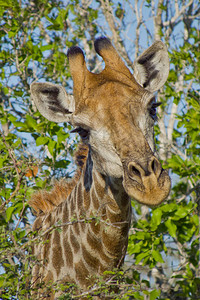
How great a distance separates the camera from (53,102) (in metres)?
5.11

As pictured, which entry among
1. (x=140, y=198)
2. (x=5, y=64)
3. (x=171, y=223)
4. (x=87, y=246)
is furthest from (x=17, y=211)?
(x=5, y=64)

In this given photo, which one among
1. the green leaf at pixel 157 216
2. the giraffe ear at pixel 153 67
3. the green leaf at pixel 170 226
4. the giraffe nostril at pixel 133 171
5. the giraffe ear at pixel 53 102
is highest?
the giraffe ear at pixel 153 67

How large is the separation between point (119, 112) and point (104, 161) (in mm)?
545

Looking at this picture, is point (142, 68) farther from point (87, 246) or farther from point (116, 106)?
point (87, 246)

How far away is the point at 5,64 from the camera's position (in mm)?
8484

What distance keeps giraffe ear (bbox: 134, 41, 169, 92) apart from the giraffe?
0.5 inches

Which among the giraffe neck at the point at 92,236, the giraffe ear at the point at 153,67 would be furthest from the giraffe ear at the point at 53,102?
the giraffe ear at the point at 153,67

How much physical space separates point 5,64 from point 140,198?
18.8 feet

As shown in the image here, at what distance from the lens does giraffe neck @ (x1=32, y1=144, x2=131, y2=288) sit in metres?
4.59

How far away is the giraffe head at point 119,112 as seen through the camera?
12.2ft

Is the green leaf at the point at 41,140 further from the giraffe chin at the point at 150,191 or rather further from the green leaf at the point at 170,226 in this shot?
the giraffe chin at the point at 150,191

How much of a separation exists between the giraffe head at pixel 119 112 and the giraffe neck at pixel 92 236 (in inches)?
→ 12.3

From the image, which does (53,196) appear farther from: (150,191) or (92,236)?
(150,191)

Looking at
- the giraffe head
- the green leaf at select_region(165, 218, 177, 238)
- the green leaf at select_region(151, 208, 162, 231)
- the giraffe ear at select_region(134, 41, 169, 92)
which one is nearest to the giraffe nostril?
the giraffe head
